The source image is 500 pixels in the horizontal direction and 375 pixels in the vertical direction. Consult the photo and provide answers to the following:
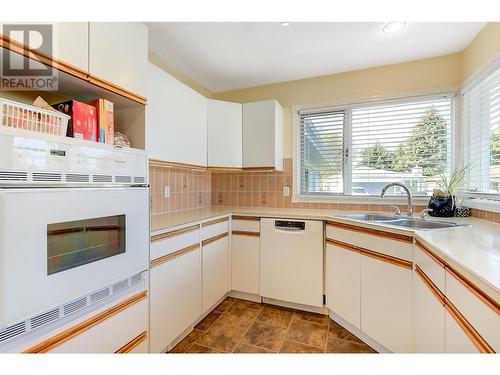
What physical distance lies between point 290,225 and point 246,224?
44 cm

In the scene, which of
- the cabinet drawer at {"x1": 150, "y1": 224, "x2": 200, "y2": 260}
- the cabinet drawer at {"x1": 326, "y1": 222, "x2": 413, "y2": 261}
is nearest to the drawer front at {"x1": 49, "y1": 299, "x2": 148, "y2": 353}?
the cabinet drawer at {"x1": 150, "y1": 224, "x2": 200, "y2": 260}

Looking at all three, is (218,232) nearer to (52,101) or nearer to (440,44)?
(52,101)

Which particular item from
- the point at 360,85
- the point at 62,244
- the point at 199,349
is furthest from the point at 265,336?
the point at 360,85

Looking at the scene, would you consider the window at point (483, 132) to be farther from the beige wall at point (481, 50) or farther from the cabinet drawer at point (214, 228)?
the cabinet drawer at point (214, 228)

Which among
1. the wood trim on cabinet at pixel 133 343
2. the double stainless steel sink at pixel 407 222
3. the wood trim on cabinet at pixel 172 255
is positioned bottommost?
the wood trim on cabinet at pixel 133 343

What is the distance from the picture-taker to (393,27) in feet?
5.67

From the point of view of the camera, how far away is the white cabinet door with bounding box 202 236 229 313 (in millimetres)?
1986

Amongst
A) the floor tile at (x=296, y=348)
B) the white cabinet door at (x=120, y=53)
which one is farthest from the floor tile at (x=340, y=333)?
the white cabinet door at (x=120, y=53)

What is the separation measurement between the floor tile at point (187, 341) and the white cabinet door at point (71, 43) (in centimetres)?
183

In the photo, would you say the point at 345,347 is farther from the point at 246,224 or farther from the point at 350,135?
the point at 350,135

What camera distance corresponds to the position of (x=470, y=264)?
0.85m

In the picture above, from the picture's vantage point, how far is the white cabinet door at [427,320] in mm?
1117

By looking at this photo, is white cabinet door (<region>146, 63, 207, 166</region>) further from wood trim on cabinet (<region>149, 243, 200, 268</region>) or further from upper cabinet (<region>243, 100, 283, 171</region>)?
wood trim on cabinet (<region>149, 243, 200, 268</region>)

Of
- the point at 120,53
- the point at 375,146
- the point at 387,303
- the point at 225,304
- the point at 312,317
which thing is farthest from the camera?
the point at 375,146
